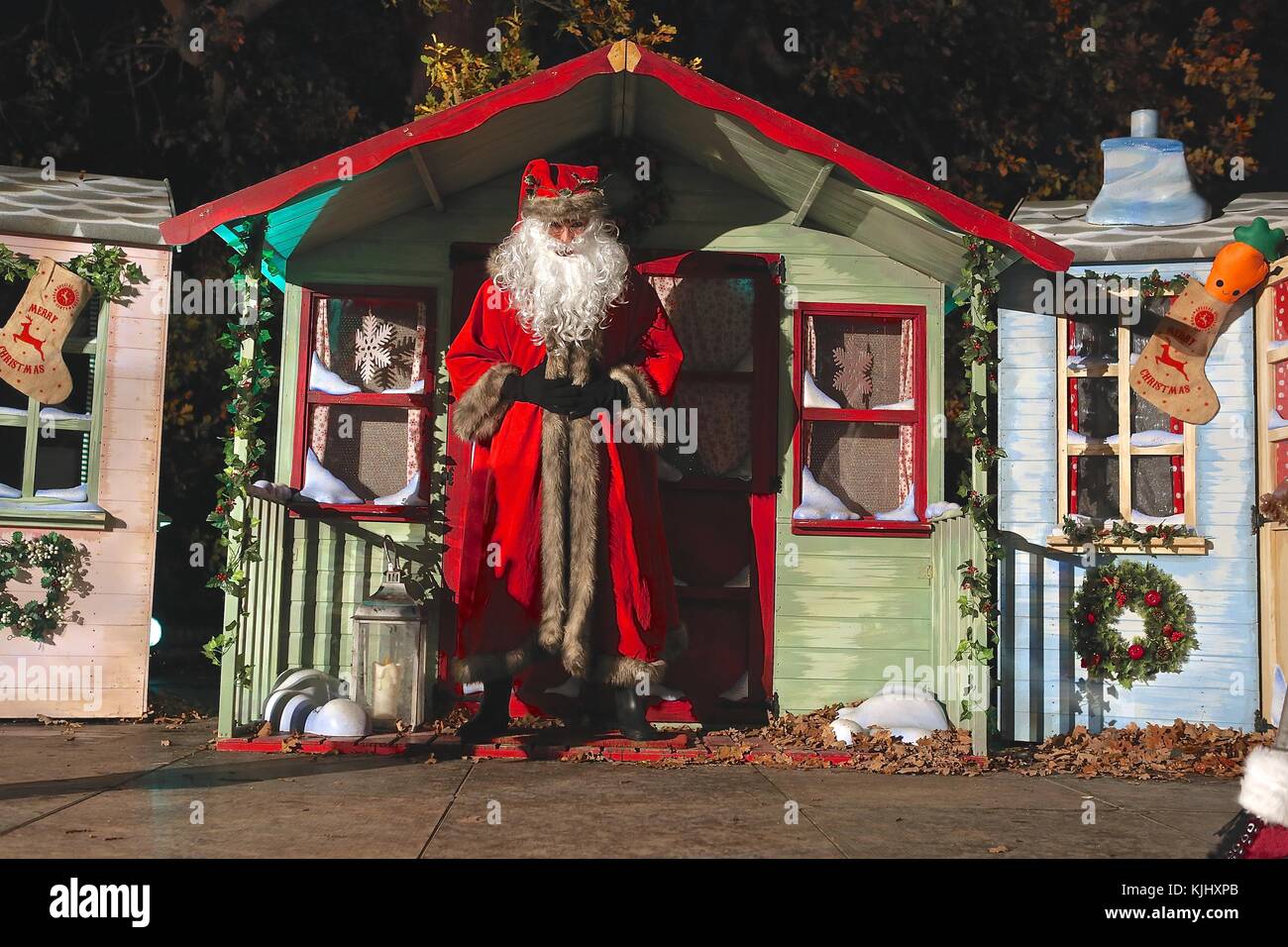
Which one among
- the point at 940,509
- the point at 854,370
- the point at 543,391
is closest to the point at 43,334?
the point at 543,391

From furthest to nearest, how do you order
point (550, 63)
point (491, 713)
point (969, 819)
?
point (550, 63) → point (491, 713) → point (969, 819)

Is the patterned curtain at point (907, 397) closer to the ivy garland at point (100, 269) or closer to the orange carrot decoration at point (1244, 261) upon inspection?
the orange carrot decoration at point (1244, 261)

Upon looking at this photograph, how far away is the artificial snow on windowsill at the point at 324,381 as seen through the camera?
7.16 m

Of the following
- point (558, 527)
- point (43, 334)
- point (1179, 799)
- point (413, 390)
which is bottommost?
point (1179, 799)

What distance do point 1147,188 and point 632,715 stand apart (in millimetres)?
4352

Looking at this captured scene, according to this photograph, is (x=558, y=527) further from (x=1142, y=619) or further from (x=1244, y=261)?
(x=1244, y=261)

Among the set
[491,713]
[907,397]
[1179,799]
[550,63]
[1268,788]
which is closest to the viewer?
[1268,788]

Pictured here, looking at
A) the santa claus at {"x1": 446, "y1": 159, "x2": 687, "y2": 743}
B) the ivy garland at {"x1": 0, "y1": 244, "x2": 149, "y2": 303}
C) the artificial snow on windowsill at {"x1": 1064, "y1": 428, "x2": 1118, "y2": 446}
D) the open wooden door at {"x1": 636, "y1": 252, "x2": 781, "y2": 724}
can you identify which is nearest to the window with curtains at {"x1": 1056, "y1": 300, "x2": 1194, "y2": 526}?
the artificial snow on windowsill at {"x1": 1064, "y1": 428, "x2": 1118, "y2": 446}

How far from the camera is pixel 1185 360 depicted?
729 cm

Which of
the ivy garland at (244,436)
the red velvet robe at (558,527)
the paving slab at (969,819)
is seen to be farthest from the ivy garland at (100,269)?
the paving slab at (969,819)

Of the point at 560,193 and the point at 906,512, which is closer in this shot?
the point at 560,193

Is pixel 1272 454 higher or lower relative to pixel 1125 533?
higher

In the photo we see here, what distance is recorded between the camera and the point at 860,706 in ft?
22.6

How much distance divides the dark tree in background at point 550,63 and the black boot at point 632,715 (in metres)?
5.23
